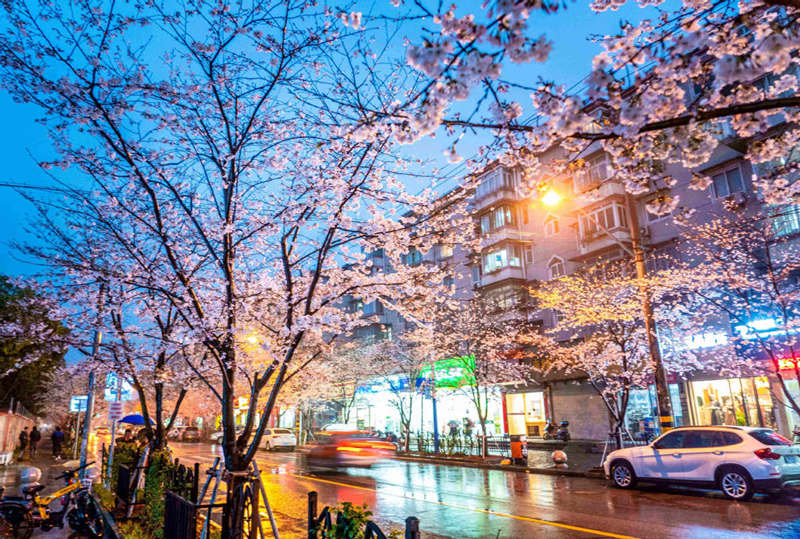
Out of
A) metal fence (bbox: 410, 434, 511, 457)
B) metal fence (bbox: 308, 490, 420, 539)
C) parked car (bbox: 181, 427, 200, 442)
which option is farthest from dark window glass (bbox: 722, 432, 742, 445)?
parked car (bbox: 181, 427, 200, 442)

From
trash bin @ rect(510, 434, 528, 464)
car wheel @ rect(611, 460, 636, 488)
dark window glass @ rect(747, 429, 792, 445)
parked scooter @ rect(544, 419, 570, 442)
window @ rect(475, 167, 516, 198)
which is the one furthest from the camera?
window @ rect(475, 167, 516, 198)

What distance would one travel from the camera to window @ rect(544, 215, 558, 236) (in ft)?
116

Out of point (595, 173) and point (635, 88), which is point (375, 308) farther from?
point (635, 88)

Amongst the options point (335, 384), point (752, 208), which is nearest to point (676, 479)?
point (752, 208)

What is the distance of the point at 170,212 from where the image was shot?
10.5 m

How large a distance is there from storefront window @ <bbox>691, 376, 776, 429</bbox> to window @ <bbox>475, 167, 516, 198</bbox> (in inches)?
744

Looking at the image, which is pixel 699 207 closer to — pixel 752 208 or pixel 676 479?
pixel 752 208

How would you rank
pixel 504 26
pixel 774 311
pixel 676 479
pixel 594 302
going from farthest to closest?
pixel 594 302, pixel 774 311, pixel 676 479, pixel 504 26

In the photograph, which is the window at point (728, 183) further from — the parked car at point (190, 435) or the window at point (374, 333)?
the parked car at point (190, 435)

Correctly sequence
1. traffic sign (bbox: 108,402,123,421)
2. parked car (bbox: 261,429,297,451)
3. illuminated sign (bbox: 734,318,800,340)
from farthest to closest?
parked car (bbox: 261,429,297,451) → illuminated sign (bbox: 734,318,800,340) → traffic sign (bbox: 108,402,123,421)

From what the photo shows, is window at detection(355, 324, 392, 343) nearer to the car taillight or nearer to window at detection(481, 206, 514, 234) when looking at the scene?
window at detection(481, 206, 514, 234)

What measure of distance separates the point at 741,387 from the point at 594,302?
9620 mm

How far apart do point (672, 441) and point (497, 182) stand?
27.2m

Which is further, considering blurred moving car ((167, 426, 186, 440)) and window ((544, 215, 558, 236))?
blurred moving car ((167, 426, 186, 440))
